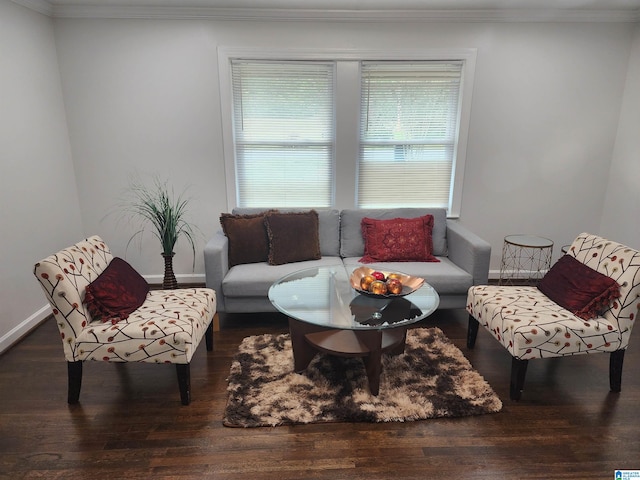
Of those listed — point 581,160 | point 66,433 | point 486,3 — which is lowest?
point 66,433

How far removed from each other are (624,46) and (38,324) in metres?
5.57

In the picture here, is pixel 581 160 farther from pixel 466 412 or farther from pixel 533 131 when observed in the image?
pixel 466 412

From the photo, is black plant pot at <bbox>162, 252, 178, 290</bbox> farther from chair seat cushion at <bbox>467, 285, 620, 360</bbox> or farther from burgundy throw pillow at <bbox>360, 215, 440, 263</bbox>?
chair seat cushion at <bbox>467, 285, 620, 360</bbox>

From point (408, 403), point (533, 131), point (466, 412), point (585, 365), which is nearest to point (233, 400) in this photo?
point (408, 403)

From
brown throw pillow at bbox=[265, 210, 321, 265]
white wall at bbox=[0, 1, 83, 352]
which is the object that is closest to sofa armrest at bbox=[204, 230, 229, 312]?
brown throw pillow at bbox=[265, 210, 321, 265]

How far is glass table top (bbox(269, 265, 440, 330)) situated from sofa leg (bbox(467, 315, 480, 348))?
0.45m

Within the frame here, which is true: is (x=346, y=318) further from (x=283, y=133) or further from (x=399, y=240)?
(x=283, y=133)

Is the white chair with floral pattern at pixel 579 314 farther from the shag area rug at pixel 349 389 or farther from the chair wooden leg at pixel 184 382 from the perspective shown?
the chair wooden leg at pixel 184 382

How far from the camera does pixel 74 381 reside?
2.12m

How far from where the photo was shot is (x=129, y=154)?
354 centimetres

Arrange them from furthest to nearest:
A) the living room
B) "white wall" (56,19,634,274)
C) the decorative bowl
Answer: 1. "white wall" (56,19,634,274)
2. the living room
3. the decorative bowl

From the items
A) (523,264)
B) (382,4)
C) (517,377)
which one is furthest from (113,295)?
(523,264)

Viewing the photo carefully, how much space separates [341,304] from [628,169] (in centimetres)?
318

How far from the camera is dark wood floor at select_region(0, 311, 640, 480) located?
5.62ft
